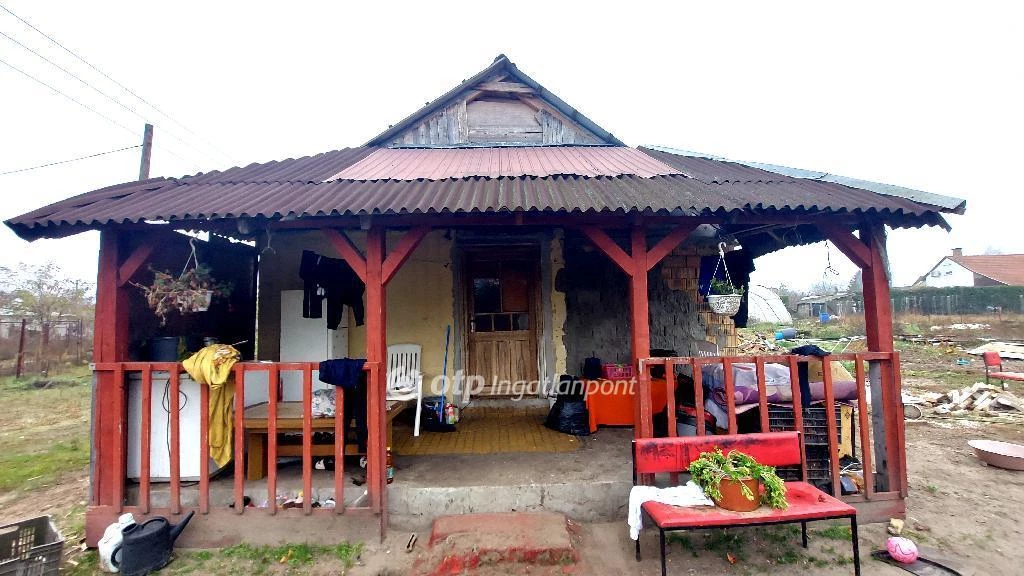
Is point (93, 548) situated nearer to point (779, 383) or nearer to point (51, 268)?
point (779, 383)

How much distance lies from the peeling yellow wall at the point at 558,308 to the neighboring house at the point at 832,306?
1103 inches

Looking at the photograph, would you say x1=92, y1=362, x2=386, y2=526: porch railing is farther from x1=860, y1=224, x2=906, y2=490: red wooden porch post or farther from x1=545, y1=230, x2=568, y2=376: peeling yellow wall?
x1=860, y1=224, x2=906, y2=490: red wooden porch post

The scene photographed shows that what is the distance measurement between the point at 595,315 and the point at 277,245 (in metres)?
4.26

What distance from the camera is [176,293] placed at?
12.5 ft

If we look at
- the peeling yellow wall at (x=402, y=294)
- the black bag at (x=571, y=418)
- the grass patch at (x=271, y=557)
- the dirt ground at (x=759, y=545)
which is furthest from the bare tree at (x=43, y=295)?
the black bag at (x=571, y=418)

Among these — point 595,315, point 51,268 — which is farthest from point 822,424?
point 51,268

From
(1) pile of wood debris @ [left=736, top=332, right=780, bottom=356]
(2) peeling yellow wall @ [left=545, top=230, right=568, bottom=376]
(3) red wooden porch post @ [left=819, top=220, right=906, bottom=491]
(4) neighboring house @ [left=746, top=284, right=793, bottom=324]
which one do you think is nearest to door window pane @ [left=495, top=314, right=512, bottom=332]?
(2) peeling yellow wall @ [left=545, top=230, right=568, bottom=376]

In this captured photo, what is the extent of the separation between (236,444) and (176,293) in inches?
56.8

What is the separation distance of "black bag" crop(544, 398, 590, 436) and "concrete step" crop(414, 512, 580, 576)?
1.55 m

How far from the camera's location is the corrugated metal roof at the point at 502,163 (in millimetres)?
4723

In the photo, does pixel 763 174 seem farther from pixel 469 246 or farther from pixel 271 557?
pixel 271 557

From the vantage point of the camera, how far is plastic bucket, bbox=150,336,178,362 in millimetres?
3846


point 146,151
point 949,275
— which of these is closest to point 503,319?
point 146,151

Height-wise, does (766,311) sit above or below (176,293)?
below
